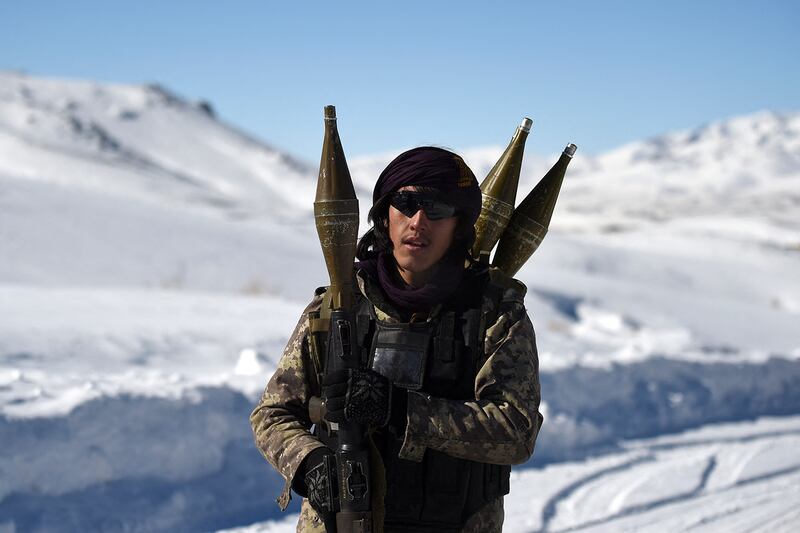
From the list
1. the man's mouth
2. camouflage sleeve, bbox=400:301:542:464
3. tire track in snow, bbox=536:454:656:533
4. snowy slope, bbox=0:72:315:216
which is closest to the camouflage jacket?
camouflage sleeve, bbox=400:301:542:464

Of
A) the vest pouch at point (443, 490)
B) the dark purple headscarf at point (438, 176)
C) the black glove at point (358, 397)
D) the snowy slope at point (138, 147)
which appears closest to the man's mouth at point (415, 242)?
the dark purple headscarf at point (438, 176)

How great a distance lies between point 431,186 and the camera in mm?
2490

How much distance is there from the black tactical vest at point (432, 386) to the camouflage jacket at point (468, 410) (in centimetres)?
4

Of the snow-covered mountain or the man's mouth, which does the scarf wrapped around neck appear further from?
the snow-covered mountain

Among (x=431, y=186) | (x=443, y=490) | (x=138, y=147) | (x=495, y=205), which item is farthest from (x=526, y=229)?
(x=138, y=147)

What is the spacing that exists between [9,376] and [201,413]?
119 centimetres

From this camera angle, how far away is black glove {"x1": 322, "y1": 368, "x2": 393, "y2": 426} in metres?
2.23

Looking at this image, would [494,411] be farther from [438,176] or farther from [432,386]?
[438,176]

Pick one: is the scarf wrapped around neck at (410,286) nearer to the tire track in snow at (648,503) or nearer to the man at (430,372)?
the man at (430,372)

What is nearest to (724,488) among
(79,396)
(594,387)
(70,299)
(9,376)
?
(594,387)

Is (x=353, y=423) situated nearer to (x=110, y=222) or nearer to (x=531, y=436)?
(x=531, y=436)

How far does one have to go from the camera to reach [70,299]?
10.5m

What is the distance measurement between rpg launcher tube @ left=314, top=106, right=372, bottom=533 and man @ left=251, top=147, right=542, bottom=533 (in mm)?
50

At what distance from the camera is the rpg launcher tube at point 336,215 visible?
244 centimetres
